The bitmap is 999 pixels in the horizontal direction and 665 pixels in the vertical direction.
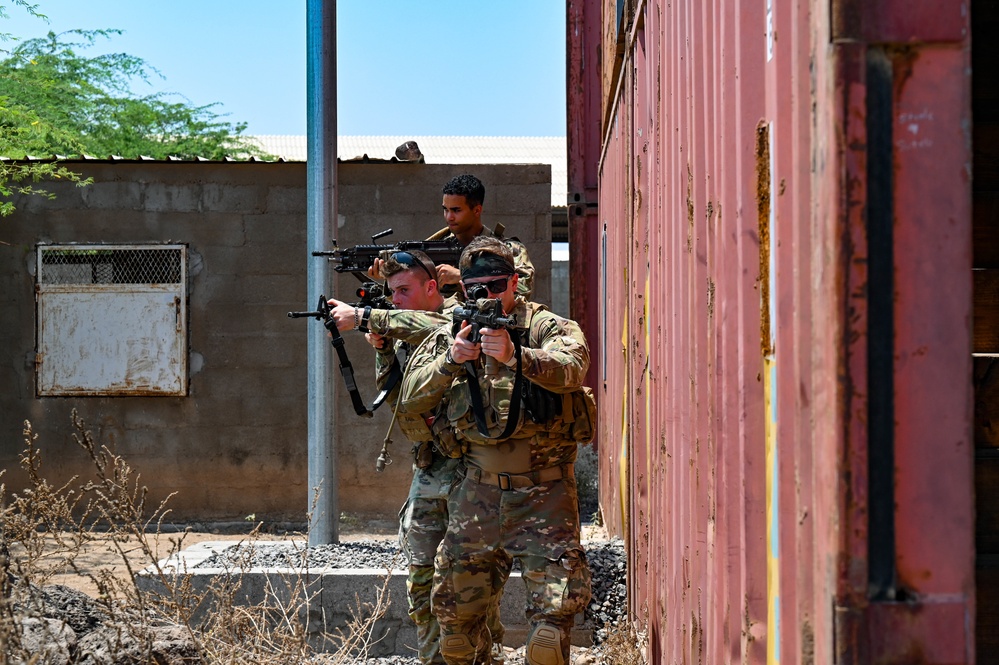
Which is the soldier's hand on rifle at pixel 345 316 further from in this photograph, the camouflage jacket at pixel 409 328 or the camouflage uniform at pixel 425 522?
the camouflage uniform at pixel 425 522

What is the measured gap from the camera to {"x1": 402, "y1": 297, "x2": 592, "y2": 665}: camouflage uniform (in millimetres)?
3980

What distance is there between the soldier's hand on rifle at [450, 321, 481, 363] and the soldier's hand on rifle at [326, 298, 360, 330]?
1092 mm

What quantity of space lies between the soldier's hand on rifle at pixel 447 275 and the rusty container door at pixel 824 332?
83.4 inches

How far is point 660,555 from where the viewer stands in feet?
12.6

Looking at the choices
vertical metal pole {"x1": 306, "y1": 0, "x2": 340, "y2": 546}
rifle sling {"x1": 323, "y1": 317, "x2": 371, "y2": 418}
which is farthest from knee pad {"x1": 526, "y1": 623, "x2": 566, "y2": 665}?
vertical metal pole {"x1": 306, "y1": 0, "x2": 340, "y2": 546}

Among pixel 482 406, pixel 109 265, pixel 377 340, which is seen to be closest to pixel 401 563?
pixel 377 340

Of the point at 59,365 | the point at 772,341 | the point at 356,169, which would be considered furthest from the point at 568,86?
the point at 772,341

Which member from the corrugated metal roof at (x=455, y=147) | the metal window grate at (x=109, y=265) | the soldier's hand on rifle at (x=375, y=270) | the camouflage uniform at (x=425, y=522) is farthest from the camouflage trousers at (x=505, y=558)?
the corrugated metal roof at (x=455, y=147)

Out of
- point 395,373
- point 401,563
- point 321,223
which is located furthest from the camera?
point 321,223

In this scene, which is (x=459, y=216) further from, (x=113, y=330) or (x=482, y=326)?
(x=113, y=330)

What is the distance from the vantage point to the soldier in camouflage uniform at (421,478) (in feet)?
14.9

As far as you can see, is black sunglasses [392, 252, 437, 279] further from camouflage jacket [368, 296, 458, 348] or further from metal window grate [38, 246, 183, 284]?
metal window grate [38, 246, 183, 284]

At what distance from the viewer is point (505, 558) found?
4273 mm

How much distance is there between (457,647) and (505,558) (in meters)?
0.38
